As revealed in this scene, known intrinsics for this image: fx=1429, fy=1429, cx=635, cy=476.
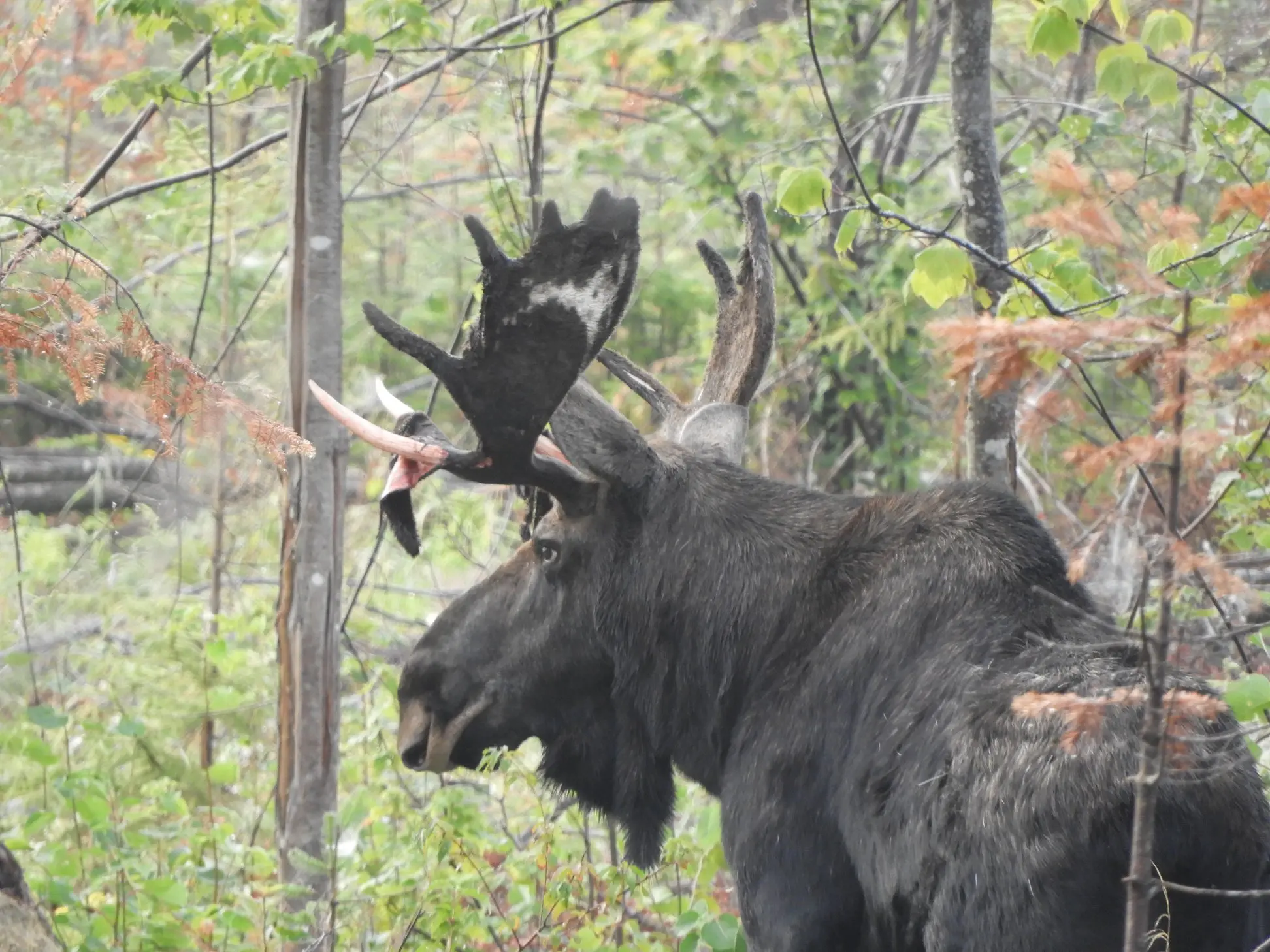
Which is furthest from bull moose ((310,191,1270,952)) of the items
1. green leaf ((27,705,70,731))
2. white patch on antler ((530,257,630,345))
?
green leaf ((27,705,70,731))

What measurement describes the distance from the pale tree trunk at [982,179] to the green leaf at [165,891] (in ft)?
9.93

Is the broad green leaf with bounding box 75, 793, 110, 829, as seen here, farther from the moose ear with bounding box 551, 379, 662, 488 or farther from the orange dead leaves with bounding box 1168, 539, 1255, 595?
the orange dead leaves with bounding box 1168, 539, 1255, 595

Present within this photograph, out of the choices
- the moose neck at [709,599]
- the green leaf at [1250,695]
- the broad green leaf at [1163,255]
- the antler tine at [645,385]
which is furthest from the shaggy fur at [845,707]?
the broad green leaf at [1163,255]

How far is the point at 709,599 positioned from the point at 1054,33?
77.5 inches

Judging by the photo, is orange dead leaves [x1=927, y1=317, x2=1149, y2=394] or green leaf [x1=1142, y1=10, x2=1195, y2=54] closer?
orange dead leaves [x1=927, y1=317, x2=1149, y2=394]

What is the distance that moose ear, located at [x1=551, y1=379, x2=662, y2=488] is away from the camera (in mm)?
3900

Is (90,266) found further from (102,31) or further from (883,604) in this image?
(102,31)

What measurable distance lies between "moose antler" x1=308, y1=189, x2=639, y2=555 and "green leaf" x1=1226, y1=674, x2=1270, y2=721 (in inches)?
72.4

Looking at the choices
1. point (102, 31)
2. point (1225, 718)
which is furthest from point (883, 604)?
point (102, 31)

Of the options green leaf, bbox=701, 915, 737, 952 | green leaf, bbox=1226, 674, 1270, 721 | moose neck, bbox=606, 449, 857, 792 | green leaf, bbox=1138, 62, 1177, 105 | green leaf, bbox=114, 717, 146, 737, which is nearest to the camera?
green leaf, bbox=1226, 674, 1270, 721

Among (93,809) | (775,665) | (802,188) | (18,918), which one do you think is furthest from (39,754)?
(802,188)

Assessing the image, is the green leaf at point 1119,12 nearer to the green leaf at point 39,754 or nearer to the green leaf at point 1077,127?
the green leaf at point 1077,127

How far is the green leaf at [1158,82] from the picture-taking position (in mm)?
4477

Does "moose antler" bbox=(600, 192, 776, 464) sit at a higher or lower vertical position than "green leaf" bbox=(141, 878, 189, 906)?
higher
